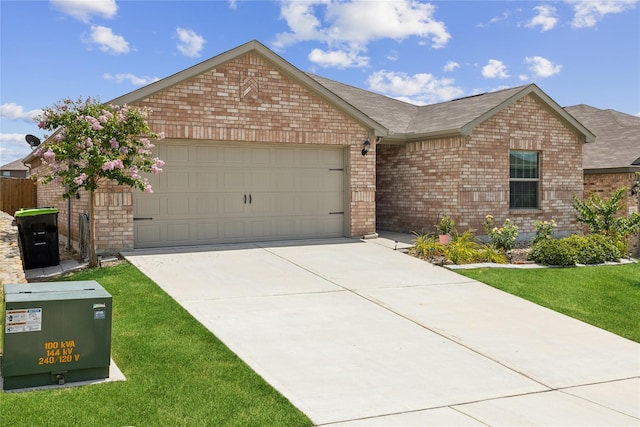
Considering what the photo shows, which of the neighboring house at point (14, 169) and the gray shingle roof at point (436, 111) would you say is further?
the neighboring house at point (14, 169)

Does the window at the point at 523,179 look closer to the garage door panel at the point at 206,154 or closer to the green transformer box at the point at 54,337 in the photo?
the garage door panel at the point at 206,154

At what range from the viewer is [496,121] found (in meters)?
15.9

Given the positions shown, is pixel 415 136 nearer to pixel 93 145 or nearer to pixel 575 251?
pixel 575 251

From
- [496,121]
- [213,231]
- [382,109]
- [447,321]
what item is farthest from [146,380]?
[382,109]

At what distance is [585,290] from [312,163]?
6.95 metres

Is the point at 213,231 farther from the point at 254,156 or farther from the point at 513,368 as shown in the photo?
the point at 513,368

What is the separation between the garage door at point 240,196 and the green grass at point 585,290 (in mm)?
4499

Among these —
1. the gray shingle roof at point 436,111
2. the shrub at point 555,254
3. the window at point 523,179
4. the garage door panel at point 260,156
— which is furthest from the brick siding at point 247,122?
the window at point 523,179

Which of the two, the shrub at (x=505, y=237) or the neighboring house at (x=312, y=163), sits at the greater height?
the neighboring house at (x=312, y=163)

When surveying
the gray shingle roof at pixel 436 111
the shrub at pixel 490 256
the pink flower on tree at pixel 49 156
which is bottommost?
the shrub at pixel 490 256

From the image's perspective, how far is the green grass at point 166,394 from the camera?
4.51 meters

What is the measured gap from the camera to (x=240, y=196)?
13.4m

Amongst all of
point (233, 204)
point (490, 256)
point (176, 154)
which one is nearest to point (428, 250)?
point (490, 256)

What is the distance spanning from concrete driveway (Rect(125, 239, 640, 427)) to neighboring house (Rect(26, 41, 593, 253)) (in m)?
1.92
